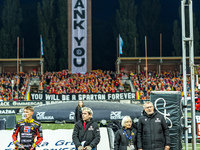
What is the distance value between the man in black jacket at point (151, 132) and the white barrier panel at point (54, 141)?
4.45 metres

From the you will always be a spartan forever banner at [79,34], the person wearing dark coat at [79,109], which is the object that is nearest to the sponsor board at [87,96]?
the person wearing dark coat at [79,109]

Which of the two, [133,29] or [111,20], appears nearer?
[133,29]

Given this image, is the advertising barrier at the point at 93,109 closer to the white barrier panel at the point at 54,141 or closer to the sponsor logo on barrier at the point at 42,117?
the sponsor logo on barrier at the point at 42,117

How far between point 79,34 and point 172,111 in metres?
50.7

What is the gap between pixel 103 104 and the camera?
82.5ft

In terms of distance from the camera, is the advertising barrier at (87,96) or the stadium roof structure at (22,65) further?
the stadium roof structure at (22,65)

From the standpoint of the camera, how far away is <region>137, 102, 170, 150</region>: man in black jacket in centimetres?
838

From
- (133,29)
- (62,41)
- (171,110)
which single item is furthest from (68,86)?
(171,110)

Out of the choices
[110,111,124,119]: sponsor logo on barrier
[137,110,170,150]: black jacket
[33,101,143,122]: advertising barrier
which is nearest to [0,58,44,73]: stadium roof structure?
[33,101,143,122]: advertising barrier

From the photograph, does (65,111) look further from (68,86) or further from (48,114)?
(68,86)

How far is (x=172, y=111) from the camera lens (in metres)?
9.96

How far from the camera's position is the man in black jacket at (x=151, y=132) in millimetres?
8381

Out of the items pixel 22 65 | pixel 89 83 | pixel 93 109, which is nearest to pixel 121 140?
pixel 93 109

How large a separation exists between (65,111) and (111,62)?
5763cm
